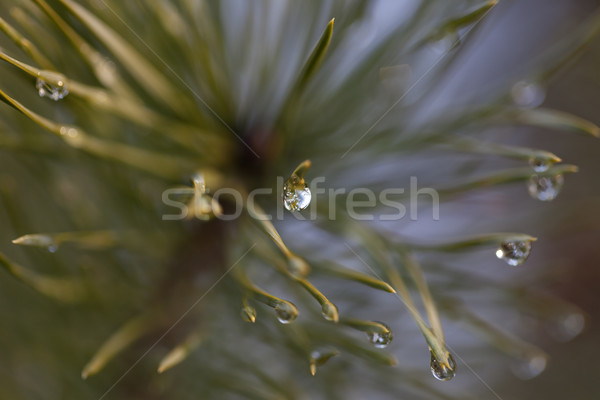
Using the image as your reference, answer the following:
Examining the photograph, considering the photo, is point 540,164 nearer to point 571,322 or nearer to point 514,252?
point 514,252

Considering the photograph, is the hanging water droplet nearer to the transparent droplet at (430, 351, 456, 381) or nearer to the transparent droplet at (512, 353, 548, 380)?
the transparent droplet at (430, 351, 456, 381)

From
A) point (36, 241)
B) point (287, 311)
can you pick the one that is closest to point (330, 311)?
point (287, 311)

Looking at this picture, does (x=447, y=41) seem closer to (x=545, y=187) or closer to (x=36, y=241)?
(x=545, y=187)

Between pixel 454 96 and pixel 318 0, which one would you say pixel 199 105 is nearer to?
pixel 318 0

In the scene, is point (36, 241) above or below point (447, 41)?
below

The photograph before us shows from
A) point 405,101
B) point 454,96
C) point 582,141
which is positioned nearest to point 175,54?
point 405,101

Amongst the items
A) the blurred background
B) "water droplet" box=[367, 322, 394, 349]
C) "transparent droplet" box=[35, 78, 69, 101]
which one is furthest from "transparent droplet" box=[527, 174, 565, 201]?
"transparent droplet" box=[35, 78, 69, 101]

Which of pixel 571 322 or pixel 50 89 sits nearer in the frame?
pixel 50 89
